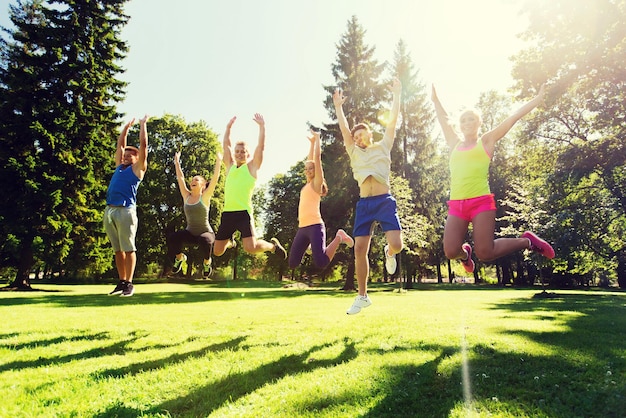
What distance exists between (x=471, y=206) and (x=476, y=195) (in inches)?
6.1

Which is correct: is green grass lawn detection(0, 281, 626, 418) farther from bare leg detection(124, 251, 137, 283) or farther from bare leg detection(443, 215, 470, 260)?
bare leg detection(443, 215, 470, 260)

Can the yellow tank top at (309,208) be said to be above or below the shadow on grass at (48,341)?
above

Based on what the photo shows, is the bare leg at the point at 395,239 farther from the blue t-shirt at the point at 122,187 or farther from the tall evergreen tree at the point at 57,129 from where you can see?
the tall evergreen tree at the point at 57,129

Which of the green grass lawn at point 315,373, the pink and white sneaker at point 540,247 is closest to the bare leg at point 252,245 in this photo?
the green grass lawn at point 315,373

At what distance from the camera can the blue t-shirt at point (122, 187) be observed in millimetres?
6812

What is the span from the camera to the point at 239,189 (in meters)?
6.70

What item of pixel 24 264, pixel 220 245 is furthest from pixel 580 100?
pixel 24 264

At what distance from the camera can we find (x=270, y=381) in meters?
3.81

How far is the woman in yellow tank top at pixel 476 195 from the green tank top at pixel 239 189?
10.9 feet

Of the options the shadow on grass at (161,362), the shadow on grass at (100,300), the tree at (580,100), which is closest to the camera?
the shadow on grass at (161,362)

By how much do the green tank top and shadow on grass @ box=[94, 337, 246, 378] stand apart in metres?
2.37

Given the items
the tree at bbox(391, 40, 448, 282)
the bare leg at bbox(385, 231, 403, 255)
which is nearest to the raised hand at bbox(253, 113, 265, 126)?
the bare leg at bbox(385, 231, 403, 255)

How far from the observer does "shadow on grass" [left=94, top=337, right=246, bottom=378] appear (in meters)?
4.07

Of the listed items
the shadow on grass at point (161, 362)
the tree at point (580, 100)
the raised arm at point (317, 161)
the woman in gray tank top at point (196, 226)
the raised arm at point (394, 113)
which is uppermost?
the tree at point (580, 100)
